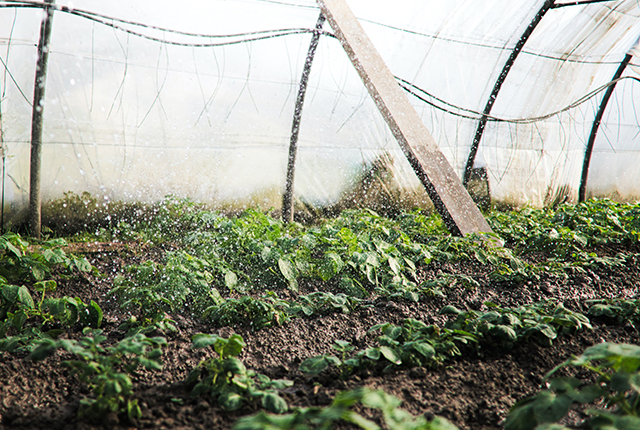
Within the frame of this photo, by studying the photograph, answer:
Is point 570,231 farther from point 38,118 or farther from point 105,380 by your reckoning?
point 38,118

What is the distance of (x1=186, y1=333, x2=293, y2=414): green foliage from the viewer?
49.8 inches

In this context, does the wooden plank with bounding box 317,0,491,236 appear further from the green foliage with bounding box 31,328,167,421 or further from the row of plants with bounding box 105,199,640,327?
the green foliage with bounding box 31,328,167,421

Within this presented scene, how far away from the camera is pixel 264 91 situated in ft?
14.5

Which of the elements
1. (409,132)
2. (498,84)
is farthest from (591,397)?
(498,84)

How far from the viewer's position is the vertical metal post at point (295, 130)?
444cm

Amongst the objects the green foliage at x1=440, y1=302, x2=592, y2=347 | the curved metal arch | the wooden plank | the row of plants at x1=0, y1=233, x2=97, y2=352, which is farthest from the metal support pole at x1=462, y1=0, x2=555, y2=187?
the row of plants at x1=0, y1=233, x2=97, y2=352

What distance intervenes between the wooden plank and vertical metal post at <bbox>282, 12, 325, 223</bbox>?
17.8 inches

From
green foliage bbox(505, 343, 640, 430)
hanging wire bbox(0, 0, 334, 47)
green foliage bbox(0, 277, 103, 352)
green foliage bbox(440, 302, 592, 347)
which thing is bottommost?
green foliage bbox(0, 277, 103, 352)

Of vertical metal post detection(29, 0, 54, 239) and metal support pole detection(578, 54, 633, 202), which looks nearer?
vertical metal post detection(29, 0, 54, 239)

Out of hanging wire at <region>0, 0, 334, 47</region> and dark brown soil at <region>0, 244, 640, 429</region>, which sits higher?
hanging wire at <region>0, 0, 334, 47</region>

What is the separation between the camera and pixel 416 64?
5.13 metres

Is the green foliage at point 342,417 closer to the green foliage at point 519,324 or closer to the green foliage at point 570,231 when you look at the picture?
the green foliage at point 519,324

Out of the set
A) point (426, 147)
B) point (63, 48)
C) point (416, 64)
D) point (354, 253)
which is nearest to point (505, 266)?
point (354, 253)

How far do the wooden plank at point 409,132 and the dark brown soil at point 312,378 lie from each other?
4.34ft
